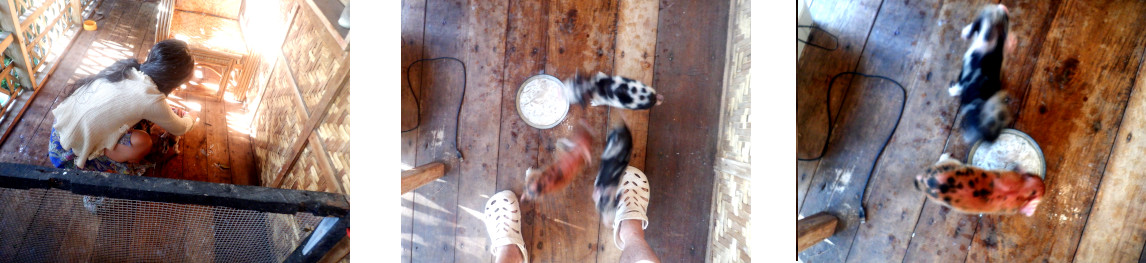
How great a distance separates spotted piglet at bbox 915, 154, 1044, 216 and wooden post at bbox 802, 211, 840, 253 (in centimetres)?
26

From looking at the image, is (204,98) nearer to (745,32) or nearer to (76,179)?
(76,179)

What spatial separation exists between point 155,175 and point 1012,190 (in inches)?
72.4

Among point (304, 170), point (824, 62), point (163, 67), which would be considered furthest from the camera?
point (824, 62)

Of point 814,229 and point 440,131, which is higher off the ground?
point 440,131

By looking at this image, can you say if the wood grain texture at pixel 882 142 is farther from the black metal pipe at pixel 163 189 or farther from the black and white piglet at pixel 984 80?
the black metal pipe at pixel 163 189

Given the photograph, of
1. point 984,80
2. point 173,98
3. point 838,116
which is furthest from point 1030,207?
point 173,98

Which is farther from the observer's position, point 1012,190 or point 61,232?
point 1012,190

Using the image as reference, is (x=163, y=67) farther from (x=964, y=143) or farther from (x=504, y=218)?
(x=964, y=143)

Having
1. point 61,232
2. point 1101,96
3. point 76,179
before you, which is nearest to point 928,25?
point 1101,96

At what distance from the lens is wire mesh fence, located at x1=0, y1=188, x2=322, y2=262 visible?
99 cm

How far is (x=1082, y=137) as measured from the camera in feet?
4.12

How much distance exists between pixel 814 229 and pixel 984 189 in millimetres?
425

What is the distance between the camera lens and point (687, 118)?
39.5 inches

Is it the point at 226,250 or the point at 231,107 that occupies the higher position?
the point at 231,107
